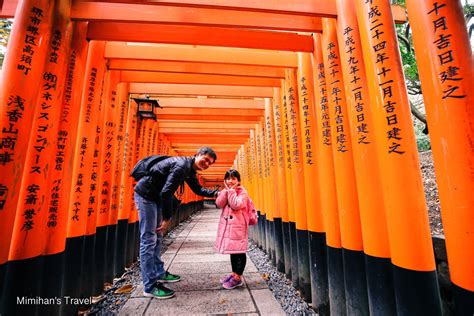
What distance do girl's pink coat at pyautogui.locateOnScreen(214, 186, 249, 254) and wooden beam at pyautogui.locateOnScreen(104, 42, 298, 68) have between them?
2331mm

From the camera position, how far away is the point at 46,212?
8.17 feet

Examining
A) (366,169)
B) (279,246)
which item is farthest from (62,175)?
(279,246)

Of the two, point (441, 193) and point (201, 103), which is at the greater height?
point (201, 103)

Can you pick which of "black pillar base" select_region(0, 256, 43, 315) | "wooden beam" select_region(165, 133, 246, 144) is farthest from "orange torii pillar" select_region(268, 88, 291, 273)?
"wooden beam" select_region(165, 133, 246, 144)

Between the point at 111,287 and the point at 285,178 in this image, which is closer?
the point at 111,287

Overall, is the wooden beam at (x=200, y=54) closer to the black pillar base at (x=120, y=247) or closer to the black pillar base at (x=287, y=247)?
the black pillar base at (x=287, y=247)

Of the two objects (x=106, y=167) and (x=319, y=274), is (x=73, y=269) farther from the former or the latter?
(x=319, y=274)

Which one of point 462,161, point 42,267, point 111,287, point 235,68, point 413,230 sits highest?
point 235,68

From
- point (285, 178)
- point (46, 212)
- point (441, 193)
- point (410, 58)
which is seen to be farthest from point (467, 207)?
point (410, 58)

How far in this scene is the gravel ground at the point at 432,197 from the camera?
3496 mm

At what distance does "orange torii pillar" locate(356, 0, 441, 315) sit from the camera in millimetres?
1720

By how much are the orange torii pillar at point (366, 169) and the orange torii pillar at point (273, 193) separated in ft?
9.08

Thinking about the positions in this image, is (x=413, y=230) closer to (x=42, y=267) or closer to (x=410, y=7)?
(x=410, y=7)

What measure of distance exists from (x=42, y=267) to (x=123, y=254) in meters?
2.45
